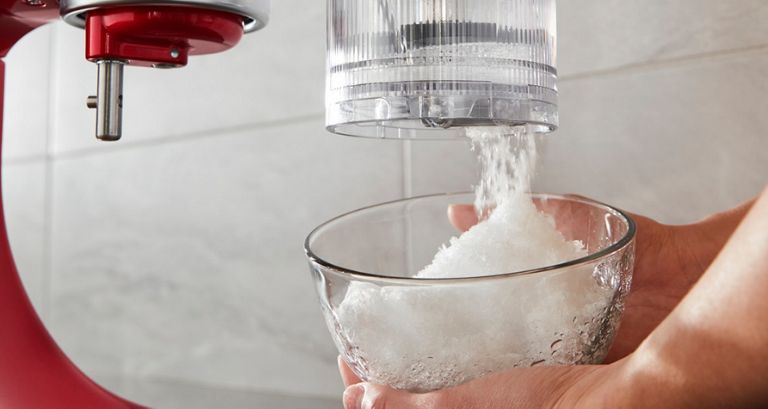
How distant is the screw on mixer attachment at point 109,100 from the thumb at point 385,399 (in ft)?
0.64

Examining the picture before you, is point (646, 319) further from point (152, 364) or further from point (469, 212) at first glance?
point (152, 364)

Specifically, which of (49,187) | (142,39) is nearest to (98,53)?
(142,39)

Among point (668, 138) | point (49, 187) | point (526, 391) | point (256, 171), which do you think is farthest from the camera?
point (49, 187)

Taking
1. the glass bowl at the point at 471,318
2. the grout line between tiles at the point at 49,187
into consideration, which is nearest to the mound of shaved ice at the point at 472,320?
the glass bowl at the point at 471,318

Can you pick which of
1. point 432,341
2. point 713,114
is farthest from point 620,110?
point 432,341

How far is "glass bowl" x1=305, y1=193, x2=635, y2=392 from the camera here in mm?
321

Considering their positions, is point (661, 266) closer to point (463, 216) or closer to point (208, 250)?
point (463, 216)

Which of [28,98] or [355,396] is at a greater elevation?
[28,98]

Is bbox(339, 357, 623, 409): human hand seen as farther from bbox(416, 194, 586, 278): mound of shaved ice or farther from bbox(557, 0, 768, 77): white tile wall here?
bbox(557, 0, 768, 77): white tile wall

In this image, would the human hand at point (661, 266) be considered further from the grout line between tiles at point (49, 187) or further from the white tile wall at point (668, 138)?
the grout line between tiles at point (49, 187)

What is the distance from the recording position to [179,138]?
0.85 meters

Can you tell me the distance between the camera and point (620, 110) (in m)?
0.56

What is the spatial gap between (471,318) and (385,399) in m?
0.05

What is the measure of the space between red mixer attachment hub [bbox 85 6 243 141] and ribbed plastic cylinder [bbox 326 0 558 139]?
0.08 meters
